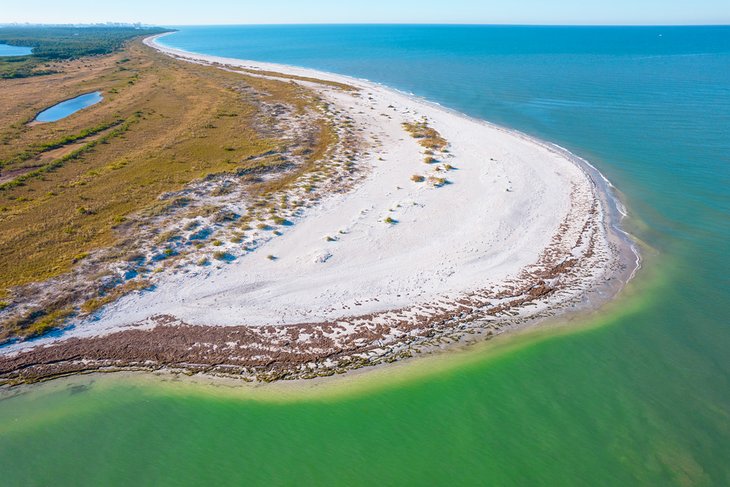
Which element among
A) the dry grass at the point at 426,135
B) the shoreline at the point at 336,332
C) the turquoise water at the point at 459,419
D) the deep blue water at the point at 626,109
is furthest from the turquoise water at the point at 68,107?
the turquoise water at the point at 459,419

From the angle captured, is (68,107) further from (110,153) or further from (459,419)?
(459,419)

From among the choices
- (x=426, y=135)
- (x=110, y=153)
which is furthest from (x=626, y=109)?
(x=110, y=153)

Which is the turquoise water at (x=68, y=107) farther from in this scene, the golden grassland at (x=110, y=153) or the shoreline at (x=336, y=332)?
the shoreline at (x=336, y=332)

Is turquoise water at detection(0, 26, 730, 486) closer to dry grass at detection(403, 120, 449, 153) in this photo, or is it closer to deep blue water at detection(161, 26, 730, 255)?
deep blue water at detection(161, 26, 730, 255)

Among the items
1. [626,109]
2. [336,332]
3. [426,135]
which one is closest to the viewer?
[336,332]

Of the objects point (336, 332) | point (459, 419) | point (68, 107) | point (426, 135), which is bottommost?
point (459, 419)

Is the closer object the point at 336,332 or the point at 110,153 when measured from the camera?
the point at 336,332
